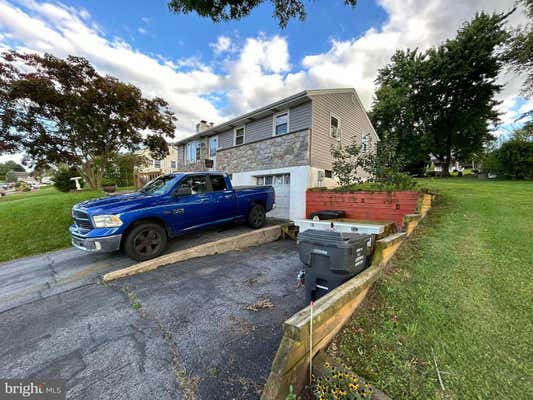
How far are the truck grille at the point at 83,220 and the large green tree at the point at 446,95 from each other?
23412 mm

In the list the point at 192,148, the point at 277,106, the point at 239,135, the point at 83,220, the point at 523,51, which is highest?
the point at 523,51

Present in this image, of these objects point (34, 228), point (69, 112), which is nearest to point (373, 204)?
point (34, 228)

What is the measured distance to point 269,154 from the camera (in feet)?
31.1

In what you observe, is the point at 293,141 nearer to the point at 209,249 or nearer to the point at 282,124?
the point at 282,124

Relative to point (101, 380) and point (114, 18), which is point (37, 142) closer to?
point (114, 18)

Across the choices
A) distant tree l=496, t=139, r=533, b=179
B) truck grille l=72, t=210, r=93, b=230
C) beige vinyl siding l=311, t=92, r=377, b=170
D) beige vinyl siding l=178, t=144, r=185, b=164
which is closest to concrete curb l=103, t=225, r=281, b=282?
truck grille l=72, t=210, r=93, b=230

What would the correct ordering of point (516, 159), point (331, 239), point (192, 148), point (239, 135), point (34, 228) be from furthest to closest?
point (192, 148) → point (516, 159) → point (239, 135) → point (34, 228) → point (331, 239)

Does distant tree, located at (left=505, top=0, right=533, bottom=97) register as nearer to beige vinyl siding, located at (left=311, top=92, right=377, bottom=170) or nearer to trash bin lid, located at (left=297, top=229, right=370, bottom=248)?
beige vinyl siding, located at (left=311, top=92, right=377, bottom=170)

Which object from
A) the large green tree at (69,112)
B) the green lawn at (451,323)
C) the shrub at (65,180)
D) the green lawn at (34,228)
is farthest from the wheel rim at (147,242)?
the shrub at (65,180)

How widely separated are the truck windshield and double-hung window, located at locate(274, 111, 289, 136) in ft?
19.2

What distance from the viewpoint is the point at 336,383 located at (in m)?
1.56

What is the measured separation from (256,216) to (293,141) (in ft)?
12.7

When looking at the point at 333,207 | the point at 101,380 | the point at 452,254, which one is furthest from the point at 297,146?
the point at 101,380

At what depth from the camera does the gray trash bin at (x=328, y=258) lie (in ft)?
7.79
